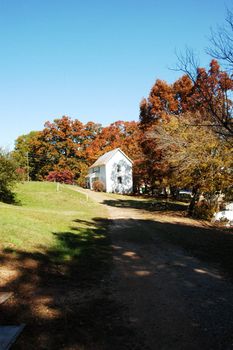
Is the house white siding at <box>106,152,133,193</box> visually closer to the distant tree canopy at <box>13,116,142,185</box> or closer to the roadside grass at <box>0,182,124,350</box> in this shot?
the distant tree canopy at <box>13,116,142,185</box>

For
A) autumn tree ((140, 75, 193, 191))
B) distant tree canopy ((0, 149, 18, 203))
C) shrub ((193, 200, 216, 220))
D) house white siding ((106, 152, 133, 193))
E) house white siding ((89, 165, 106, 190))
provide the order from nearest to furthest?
distant tree canopy ((0, 149, 18, 203)) < shrub ((193, 200, 216, 220)) < autumn tree ((140, 75, 193, 191)) < house white siding ((106, 152, 133, 193)) < house white siding ((89, 165, 106, 190))

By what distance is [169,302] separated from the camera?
622cm

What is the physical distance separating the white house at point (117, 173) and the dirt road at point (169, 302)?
41543 millimetres

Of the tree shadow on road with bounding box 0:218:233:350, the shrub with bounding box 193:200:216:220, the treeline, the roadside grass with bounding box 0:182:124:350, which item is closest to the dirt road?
the tree shadow on road with bounding box 0:218:233:350

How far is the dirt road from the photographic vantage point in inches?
185

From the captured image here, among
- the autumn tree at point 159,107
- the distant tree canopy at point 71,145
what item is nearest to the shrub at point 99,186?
the distant tree canopy at point 71,145

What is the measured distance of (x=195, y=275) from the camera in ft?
27.1

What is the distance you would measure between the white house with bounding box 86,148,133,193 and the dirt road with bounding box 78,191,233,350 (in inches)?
1636

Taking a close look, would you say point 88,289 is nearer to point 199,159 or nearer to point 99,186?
point 199,159

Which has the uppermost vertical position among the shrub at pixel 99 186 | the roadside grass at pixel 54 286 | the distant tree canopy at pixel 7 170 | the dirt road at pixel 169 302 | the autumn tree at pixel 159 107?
the autumn tree at pixel 159 107

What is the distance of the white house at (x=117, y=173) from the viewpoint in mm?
52688

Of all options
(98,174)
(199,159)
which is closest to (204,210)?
(199,159)

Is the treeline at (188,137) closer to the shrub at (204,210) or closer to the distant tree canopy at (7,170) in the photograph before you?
the shrub at (204,210)

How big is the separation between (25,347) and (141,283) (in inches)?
148
